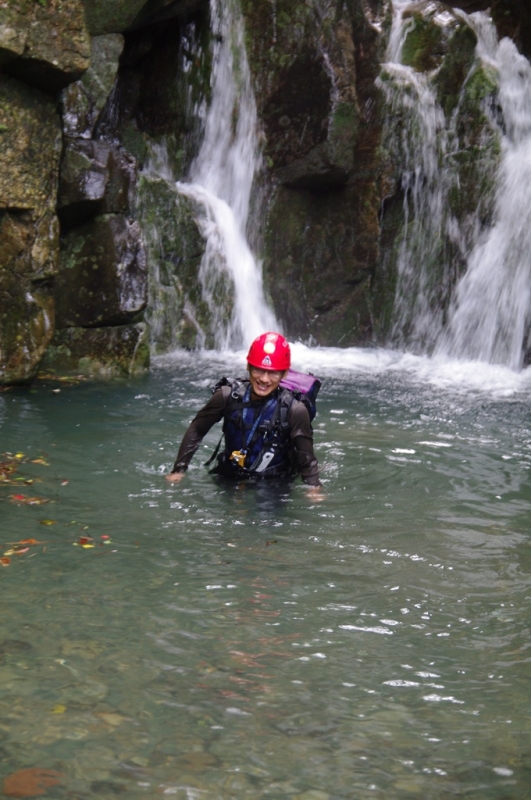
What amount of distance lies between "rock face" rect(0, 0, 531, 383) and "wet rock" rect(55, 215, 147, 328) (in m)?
0.02

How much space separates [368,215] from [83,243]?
22.4ft

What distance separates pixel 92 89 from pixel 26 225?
8.90 feet

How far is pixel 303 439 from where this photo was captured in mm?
7121

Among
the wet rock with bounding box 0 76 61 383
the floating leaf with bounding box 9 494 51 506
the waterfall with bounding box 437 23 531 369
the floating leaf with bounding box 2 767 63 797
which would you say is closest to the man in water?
the floating leaf with bounding box 9 494 51 506

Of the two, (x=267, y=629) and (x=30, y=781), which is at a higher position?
(x=267, y=629)

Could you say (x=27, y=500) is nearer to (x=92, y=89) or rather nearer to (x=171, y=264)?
(x=92, y=89)

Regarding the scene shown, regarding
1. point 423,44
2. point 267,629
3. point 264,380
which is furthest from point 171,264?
point 267,629

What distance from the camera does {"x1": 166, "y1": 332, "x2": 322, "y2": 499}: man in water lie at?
6957mm

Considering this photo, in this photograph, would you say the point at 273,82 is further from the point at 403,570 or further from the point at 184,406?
the point at 403,570

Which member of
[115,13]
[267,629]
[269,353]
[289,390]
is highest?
[115,13]

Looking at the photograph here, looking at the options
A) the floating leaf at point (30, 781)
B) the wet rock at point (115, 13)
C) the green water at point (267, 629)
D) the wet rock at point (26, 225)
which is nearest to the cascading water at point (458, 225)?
the wet rock at point (115, 13)

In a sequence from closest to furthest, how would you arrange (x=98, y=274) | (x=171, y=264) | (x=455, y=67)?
(x=98, y=274), (x=171, y=264), (x=455, y=67)

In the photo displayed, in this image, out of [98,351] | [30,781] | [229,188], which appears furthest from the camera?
[229,188]

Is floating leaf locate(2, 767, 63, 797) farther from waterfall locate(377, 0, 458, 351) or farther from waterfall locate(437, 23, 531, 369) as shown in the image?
waterfall locate(377, 0, 458, 351)
